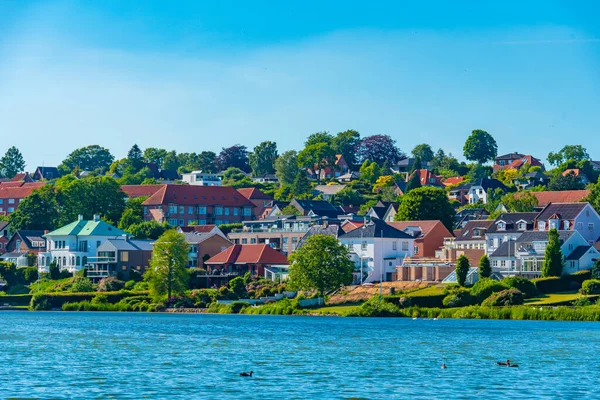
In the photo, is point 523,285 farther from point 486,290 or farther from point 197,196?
point 197,196

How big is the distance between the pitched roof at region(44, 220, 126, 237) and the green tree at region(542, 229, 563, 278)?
6557 centimetres

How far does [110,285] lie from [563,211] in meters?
54.0

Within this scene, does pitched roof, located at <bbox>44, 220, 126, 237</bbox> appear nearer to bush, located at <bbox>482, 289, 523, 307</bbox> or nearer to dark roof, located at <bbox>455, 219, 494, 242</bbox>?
dark roof, located at <bbox>455, 219, 494, 242</bbox>

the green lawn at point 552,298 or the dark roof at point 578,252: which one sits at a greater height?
the dark roof at point 578,252

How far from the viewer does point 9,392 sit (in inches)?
1676

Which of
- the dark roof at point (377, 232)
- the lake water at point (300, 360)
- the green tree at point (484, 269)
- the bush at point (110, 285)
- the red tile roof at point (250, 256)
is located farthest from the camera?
the red tile roof at point (250, 256)

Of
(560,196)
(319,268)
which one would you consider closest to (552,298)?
(319,268)

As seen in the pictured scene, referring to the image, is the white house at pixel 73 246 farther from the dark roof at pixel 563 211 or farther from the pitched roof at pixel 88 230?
the dark roof at pixel 563 211

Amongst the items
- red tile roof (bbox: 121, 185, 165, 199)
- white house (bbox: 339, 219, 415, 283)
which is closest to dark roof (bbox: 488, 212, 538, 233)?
white house (bbox: 339, 219, 415, 283)

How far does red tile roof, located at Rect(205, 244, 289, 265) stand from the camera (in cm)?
13775

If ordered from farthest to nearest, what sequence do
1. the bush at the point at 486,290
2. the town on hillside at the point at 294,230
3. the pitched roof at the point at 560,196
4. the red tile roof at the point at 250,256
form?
the pitched roof at the point at 560,196, the red tile roof at the point at 250,256, the town on hillside at the point at 294,230, the bush at the point at 486,290

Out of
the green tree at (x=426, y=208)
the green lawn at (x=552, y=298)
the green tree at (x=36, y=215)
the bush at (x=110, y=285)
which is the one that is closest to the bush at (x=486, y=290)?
the green lawn at (x=552, y=298)

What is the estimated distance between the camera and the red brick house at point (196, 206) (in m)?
184

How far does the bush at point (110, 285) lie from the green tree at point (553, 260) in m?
50.8
